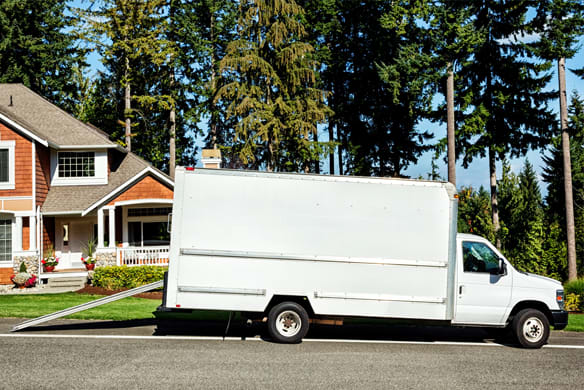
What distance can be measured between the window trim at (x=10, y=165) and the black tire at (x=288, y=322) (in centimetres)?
1729

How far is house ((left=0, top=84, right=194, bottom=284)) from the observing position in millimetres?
21688

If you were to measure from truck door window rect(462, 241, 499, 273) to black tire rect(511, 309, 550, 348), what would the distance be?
3.58 ft

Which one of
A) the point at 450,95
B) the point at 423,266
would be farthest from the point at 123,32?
the point at 423,266

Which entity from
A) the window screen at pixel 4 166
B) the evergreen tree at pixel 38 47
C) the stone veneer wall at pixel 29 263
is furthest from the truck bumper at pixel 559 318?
the evergreen tree at pixel 38 47

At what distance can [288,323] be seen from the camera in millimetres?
9688

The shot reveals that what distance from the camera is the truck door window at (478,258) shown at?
32.7ft

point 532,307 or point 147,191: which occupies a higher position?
point 147,191

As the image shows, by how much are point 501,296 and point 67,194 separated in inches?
792

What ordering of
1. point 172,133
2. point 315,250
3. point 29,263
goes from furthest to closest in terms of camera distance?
1. point 172,133
2. point 29,263
3. point 315,250

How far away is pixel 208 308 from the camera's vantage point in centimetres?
948

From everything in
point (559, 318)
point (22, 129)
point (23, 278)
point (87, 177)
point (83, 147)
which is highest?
point (22, 129)

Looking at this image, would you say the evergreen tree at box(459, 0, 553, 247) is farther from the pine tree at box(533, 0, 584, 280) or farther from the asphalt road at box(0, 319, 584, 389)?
the asphalt road at box(0, 319, 584, 389)

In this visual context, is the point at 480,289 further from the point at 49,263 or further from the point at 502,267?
the point at 49,263

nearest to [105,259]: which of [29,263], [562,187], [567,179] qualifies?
[29,263]
